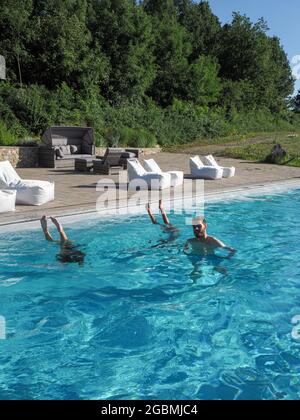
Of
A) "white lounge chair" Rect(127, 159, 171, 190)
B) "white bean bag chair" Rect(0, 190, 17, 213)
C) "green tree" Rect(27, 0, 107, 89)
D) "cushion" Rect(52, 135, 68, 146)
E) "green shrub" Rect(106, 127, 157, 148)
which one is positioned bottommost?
"white bean bag chair" Rect(0, 190, 17, 213)

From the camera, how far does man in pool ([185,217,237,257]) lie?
262 inches

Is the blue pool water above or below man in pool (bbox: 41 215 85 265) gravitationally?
below

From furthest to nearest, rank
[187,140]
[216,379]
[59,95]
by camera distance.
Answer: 1. [187,140]
2. [59,95]
3. [216,379]

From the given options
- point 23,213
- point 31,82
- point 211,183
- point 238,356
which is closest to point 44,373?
point 238,356

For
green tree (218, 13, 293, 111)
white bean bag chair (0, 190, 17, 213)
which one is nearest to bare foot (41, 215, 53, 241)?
white bean bag chair (0, 190, 17, 213)

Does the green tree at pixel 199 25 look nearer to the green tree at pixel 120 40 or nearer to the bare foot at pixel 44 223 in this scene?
the green tree at pixel 120 40

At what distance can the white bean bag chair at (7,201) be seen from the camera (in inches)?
318

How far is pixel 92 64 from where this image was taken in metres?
26.6

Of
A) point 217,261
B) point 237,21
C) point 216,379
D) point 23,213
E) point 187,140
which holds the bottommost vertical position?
point 216,379

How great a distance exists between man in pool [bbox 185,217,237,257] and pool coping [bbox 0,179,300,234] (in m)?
2.28

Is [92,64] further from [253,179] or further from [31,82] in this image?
[253,179]

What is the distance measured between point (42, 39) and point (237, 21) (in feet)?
79.5

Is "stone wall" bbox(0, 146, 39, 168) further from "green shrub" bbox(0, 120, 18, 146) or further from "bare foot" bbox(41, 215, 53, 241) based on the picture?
"bare foot" bbox(41, 215, 53, 241)

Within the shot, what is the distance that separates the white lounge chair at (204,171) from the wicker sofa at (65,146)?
3.86 m
